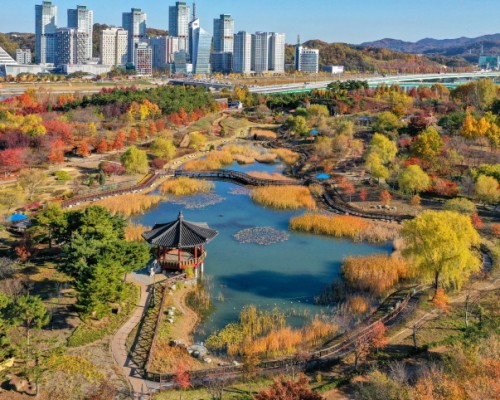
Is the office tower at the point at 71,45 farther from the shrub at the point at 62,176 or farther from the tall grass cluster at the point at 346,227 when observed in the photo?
the tall grass cluster at the point at 346,227

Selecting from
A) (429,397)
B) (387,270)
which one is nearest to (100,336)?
(429,397)

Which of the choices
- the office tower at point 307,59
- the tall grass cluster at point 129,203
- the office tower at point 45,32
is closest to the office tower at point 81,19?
the office tower at point 45,32

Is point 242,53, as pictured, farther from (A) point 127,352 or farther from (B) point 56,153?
(A) point 127,352

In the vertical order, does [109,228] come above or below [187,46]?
below

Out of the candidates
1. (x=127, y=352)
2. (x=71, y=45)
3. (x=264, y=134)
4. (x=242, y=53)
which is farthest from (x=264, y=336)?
(x=71, y=45)

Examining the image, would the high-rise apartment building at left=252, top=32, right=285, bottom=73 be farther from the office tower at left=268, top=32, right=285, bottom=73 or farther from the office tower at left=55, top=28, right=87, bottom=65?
the office tower at left=55, top=28, right=87, bottom=65

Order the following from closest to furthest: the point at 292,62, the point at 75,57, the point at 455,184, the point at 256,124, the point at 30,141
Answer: the point at 455,184, the point at 30,141, the point at 256,124, the point at 75,57, the point at 292,62

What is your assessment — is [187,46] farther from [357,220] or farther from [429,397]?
[429,397]
